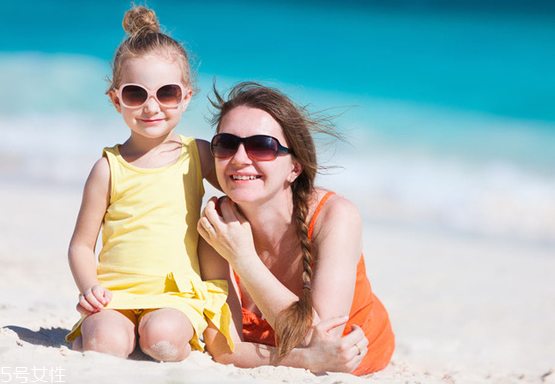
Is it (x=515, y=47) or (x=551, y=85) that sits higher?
(x=515, y=47)

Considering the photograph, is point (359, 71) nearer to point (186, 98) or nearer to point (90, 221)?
point (186, 98)

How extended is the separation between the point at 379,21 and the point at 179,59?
24.2m

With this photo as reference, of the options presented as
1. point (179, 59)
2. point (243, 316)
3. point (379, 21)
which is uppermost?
point (379, 21)

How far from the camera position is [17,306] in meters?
4.41

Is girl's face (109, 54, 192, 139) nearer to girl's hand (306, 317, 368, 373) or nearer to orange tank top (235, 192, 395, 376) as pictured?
orange tank top (235, 192, 395, 376)

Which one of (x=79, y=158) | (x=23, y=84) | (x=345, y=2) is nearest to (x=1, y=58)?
(x=23, y=84)

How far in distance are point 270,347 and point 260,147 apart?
104cm

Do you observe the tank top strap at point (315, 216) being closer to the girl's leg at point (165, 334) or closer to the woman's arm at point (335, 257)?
the woman's arm at point (335, 257)

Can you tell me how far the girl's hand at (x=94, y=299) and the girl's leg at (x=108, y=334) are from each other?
39mm

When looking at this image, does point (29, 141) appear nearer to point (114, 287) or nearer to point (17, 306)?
point (17, 306)

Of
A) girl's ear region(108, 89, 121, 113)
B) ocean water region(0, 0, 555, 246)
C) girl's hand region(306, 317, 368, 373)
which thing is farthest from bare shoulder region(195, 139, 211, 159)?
ocean water region(0, 0, 555, 246)

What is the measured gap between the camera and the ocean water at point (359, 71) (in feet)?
60.0

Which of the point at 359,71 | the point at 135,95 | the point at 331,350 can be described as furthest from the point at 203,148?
the point at 359,71

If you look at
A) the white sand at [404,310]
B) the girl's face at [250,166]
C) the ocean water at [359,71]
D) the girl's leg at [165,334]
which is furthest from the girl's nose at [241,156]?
the ocean water at [359,71]
